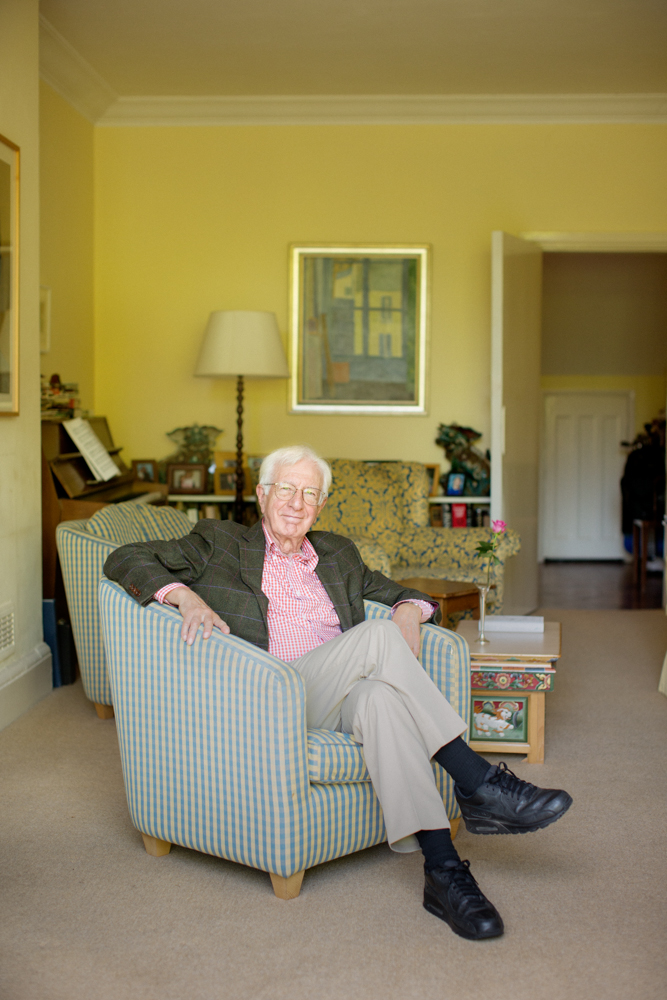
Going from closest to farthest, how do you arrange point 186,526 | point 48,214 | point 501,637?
point 501,637
point 186,526
point 48,214

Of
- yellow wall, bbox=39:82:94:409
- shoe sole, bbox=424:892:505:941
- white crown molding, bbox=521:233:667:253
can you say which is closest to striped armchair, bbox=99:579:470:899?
shoe sole, bbox=424:892:505:941

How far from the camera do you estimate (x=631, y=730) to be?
3398 mm

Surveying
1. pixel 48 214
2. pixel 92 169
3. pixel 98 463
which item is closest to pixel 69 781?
pixel 98 463

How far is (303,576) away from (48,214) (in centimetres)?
299

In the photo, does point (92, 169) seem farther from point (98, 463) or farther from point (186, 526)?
point (186, 526)

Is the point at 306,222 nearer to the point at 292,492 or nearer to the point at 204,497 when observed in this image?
the point at 204,497

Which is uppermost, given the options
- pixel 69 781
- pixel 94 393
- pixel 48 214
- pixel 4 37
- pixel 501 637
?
pixel 4 37

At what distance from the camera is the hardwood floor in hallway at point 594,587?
19.3 ft

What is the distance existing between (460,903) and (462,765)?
1.00 ft

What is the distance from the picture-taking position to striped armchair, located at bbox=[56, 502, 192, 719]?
3316 mm

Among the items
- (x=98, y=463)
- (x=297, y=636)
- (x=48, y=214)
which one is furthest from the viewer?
(x=48, y=214)

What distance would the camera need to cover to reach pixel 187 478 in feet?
17.3

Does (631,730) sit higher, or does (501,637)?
Result: (501,637)

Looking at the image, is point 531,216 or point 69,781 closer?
point 69,781
